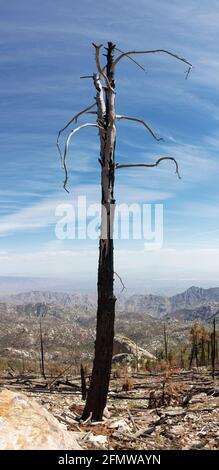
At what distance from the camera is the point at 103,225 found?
1035 centimetres

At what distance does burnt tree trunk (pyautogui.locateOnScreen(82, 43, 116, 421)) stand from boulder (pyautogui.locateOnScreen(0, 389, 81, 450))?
313cm

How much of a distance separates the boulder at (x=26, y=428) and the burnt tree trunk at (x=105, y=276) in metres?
3.13

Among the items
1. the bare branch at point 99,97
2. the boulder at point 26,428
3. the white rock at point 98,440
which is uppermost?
the bare branch at point 99,97

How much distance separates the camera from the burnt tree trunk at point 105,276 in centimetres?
1003

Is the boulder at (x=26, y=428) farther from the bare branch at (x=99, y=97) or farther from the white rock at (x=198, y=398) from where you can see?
the white rock at (x=198, y=398)

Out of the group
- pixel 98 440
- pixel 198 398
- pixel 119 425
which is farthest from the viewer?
pixel 198 398

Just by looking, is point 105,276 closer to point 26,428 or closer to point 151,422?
point 151,422

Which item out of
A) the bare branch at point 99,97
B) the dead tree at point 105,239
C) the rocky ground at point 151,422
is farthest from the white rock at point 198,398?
the bare branch at point 99,97

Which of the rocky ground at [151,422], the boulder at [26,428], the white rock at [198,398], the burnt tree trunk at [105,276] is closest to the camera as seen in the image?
the boulder at [26,428]

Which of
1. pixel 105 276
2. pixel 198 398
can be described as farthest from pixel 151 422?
pixel 198 398

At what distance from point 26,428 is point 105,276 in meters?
4.47

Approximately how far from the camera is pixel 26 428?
6.04 meters

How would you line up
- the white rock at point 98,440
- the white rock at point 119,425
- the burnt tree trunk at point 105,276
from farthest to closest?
the burnt tree trunk at point 105,276, the white rock at point 119,425, the white rock at point 98,440
